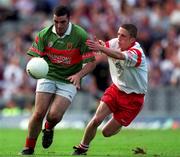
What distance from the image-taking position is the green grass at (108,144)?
14.6 m

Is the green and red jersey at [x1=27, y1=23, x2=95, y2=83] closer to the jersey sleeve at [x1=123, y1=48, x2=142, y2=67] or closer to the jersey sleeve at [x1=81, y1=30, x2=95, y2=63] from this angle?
the jersey sleeve at [x1=81, y1=30, x2=95, y2=63]

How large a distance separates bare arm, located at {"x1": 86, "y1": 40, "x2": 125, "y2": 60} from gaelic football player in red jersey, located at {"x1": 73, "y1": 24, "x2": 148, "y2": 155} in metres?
0.25

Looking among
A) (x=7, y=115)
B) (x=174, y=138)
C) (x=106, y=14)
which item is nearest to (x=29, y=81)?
(x=7, y=115)

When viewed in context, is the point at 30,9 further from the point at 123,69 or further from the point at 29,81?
the point at 123,69

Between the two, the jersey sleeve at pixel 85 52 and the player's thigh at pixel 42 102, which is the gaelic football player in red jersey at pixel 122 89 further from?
the player's thigh at pixel 42 102

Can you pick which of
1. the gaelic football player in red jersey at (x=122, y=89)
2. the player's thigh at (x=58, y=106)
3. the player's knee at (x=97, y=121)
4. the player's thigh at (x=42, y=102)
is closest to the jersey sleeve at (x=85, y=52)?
the gaelic football player in red jersey at (x=122, y=89)

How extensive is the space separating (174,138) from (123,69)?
17.9 ft

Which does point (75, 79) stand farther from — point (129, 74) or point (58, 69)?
point (129, 74)

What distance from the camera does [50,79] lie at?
1427 centimetres

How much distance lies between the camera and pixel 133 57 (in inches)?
545

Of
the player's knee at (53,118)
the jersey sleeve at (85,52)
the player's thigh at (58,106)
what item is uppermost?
the jersey sleeve at (85,52)

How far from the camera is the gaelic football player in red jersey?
1402cm

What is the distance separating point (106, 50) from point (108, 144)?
4.58 meters

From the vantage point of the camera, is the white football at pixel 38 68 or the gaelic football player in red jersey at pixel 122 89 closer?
the white football at pixel 38 68
